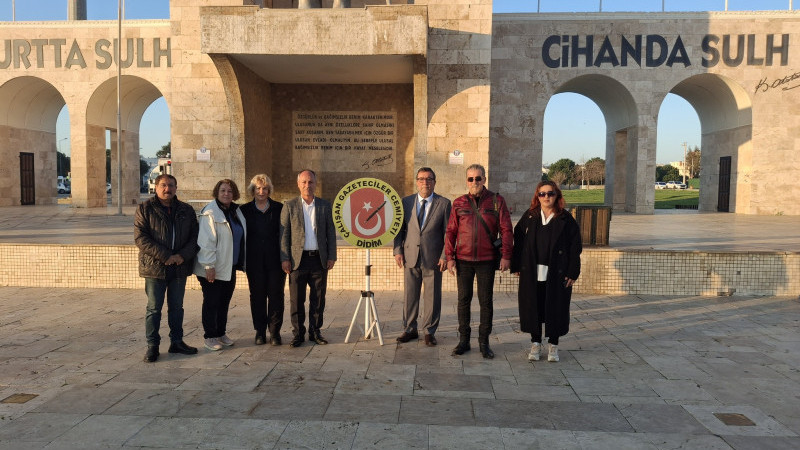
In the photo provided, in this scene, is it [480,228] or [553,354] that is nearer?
[553,354]

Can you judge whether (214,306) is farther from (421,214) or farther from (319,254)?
(421,214)

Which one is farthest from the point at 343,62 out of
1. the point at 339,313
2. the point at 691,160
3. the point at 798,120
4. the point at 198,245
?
the point at 691,160

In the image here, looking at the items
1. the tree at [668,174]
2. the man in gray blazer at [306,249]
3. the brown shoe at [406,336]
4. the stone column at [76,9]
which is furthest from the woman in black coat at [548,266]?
the tree at [668,174]

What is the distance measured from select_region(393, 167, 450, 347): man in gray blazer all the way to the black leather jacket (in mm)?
1972

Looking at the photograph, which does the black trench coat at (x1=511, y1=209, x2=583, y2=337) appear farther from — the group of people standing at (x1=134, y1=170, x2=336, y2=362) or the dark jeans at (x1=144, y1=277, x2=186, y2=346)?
the dark jeans at (x1=144, y1=277, x2=186, y2=346)

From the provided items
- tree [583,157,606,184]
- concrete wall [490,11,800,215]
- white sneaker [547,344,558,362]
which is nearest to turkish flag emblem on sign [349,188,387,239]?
white sneaker [547,344,558,362]

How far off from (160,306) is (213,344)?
23.7 inches

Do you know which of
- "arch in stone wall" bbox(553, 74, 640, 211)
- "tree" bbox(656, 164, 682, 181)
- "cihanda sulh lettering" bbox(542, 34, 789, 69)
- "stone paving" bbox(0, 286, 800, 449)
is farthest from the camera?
"tree" bbox(656, 164, 682, 181)

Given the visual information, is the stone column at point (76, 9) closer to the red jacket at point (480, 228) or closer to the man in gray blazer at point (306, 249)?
the man in gray blazer at point (306, 249)

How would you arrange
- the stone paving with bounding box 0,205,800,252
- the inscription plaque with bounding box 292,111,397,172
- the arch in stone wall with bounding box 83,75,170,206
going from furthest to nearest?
the arch in stone wall with bounding box 83,75,170,206 → the inscription plaque with bounding box 292,111,397,172 → the stone paving with bounding box 0,205,800,252

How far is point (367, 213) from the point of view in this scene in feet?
19.2

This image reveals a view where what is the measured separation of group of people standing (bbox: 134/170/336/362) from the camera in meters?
5.21

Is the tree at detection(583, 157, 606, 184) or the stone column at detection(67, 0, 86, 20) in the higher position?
the stone column at detection(67, 0, 86, 20)

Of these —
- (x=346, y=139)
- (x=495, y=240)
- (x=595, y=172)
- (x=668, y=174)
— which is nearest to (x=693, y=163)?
(x=668, y=174)
